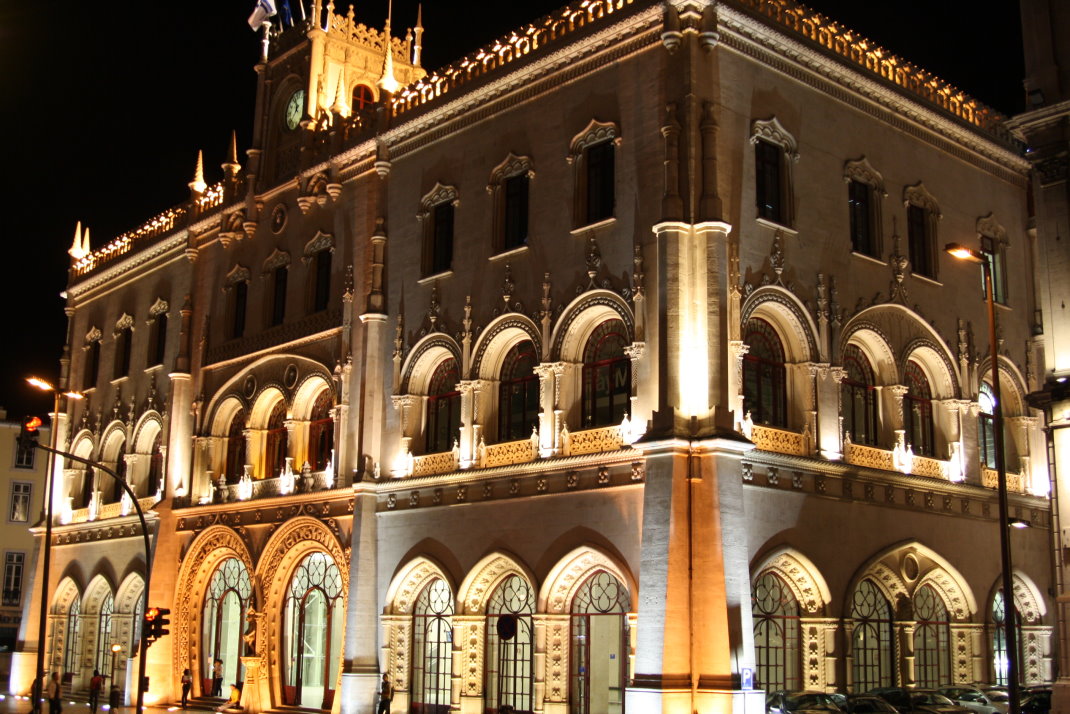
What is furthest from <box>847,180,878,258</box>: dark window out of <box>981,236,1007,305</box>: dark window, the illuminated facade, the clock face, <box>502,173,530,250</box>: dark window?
the clock face

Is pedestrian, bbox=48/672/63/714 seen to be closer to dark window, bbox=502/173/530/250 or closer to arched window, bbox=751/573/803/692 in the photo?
dark window, bbox=502/173/530/250

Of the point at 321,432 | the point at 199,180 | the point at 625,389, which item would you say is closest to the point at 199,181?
the point at 199,180

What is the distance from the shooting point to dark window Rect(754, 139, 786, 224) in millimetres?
28469

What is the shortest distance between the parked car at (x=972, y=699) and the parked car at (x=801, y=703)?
400cm

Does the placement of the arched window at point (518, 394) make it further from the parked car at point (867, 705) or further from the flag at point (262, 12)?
the flag at point (262, 12)

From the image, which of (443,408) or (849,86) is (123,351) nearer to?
(443,408)

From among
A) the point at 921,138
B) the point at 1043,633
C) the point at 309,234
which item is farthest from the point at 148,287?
the point at 1043,633

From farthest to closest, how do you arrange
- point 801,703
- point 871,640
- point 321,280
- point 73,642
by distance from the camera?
point 73,642 < point 321,280 < point 871,640 < point 801,703

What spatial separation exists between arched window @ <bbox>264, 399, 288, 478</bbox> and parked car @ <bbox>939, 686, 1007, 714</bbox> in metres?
19.6

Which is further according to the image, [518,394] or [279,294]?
[279,294]

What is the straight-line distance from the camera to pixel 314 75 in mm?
40094

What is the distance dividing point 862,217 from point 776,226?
154 inches

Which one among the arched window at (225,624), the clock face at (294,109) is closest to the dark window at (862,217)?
the clock face at (294,109)

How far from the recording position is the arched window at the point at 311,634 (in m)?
34.6
